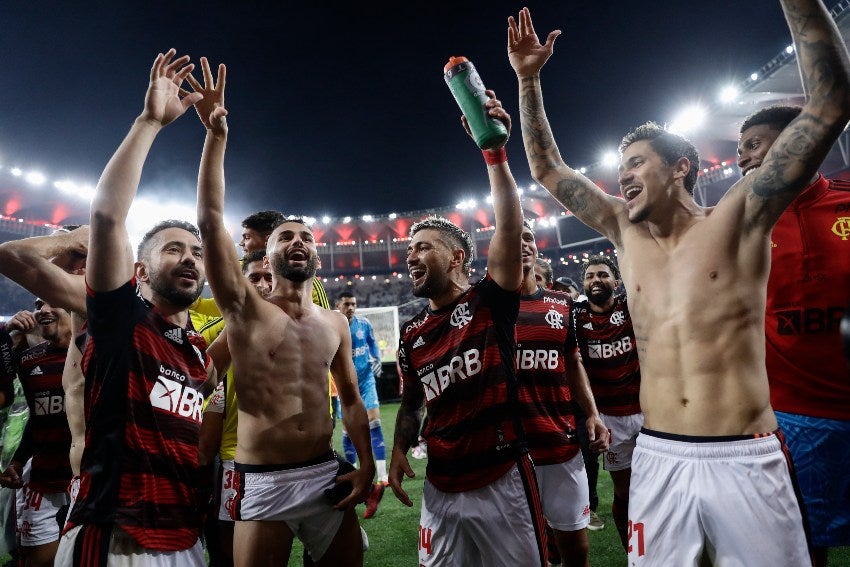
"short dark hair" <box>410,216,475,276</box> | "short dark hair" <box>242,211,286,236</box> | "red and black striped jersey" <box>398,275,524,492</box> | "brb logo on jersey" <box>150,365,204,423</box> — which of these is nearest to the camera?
"brb logo on jersey" <box>150,365,204,423</box>

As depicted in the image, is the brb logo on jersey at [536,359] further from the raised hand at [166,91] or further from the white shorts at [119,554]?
the raised hand at [166,91]

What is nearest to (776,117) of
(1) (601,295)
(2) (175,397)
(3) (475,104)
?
(3) (475,104)

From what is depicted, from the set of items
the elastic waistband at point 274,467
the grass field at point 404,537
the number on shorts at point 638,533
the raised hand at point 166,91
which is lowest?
the grass field at point 404,537

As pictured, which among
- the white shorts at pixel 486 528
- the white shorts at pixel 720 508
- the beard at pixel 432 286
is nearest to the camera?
the white shorts at pixel 720 508

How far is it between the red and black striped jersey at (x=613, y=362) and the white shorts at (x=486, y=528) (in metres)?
2.57

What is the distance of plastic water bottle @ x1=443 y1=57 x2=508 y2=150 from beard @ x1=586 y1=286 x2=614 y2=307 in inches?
117

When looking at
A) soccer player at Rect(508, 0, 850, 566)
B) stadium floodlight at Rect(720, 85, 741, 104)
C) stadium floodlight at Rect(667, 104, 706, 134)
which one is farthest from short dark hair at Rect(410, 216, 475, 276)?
stadium floodlight at Rect(667, 104, 706, 134)

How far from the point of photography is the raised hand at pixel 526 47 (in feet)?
8.96

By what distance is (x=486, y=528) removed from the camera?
235cm

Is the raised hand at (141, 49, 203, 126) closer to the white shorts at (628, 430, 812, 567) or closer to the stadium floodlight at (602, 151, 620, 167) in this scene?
the white shorts at (628, 430, 812, 567)

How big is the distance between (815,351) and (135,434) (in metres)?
3.24

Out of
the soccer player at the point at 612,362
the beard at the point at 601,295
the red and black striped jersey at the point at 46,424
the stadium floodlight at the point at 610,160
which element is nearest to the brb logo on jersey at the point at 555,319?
the soccer player at the point at 612,362

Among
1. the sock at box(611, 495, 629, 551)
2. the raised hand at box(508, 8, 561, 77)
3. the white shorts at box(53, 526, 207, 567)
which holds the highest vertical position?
the raised hand at box(508, 8, 561, 77)

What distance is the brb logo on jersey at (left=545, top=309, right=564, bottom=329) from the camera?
151 inches
